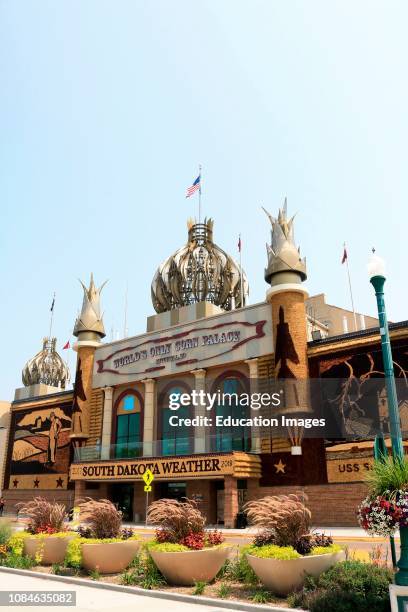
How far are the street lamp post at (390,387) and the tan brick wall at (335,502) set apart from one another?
1948cm

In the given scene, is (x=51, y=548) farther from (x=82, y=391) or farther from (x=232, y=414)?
(x=82, y=391)

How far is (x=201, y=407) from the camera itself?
3691 cm

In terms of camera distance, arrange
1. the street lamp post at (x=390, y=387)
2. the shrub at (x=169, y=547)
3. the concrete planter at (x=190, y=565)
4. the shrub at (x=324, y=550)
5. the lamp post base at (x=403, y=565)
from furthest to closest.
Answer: the shrub at (x=169, y=547), the concrete planter at (x=190, y=565), the shrub at (x=324, y=550), the street lamp post at (x=390, y=387), the lamp post base at (x=403, y=565)

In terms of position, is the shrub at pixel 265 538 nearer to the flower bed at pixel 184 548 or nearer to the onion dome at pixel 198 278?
the flower bed at pixel 184 548

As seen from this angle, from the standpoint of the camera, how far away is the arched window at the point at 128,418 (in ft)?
132

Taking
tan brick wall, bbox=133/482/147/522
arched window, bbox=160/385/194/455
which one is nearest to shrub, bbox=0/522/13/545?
arched window, bbox=160/385/194/455

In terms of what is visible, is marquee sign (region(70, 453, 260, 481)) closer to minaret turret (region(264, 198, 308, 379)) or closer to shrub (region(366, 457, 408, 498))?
minaret turret (region(264, 198, 308, 379))

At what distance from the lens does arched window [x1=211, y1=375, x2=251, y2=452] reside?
3394 centimetres

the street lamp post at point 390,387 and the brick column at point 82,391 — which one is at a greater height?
the brick column at point 82,391

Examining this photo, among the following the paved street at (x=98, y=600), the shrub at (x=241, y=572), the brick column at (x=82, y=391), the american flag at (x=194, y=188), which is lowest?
the paved street at (x=98, y=600)

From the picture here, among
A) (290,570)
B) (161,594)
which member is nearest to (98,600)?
(161,594)

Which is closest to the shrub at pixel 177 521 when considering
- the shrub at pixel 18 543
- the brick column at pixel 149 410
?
the shrub at pixel 18 543

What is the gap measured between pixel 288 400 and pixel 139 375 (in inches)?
545

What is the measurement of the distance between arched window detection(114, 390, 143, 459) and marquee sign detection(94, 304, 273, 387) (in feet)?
4.89
